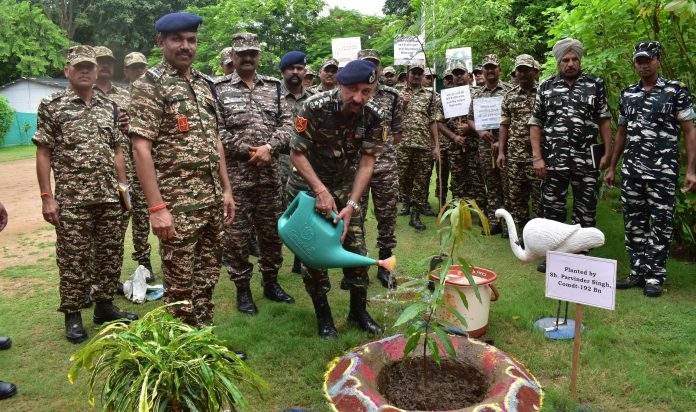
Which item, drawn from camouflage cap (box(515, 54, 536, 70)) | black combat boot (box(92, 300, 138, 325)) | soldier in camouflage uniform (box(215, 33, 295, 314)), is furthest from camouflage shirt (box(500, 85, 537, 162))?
black combat boot (box(92, 300, 138, 325))

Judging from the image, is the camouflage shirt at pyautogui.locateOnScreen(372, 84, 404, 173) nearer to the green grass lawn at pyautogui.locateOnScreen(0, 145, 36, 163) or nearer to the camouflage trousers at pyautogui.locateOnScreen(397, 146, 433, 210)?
the camouflage trousers at pyautogui.locateOnScreen(397, 146, 433, 210)

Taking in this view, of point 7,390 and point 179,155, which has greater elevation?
point 179,155

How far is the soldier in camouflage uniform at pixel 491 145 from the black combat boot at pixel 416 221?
92 centimetres

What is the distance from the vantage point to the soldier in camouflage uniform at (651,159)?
176 inches

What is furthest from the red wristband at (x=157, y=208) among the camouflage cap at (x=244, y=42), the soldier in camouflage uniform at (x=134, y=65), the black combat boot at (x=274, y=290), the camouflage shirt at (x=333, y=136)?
the soldier in camouflage uniform at (x=134, y=65)

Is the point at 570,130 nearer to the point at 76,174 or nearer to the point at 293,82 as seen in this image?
the point at 293,82

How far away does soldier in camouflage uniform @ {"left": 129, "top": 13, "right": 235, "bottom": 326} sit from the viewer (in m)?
2.99

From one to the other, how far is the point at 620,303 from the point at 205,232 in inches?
134

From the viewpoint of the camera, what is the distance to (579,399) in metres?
3.10

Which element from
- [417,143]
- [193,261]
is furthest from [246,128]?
[417,143]

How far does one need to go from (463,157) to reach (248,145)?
3977 millimetres

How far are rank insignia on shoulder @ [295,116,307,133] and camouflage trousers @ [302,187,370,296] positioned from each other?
0.49 meters

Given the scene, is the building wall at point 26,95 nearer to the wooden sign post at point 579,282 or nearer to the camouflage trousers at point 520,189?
the camouflage trousers at point 520,189

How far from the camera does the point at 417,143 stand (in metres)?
7.33
